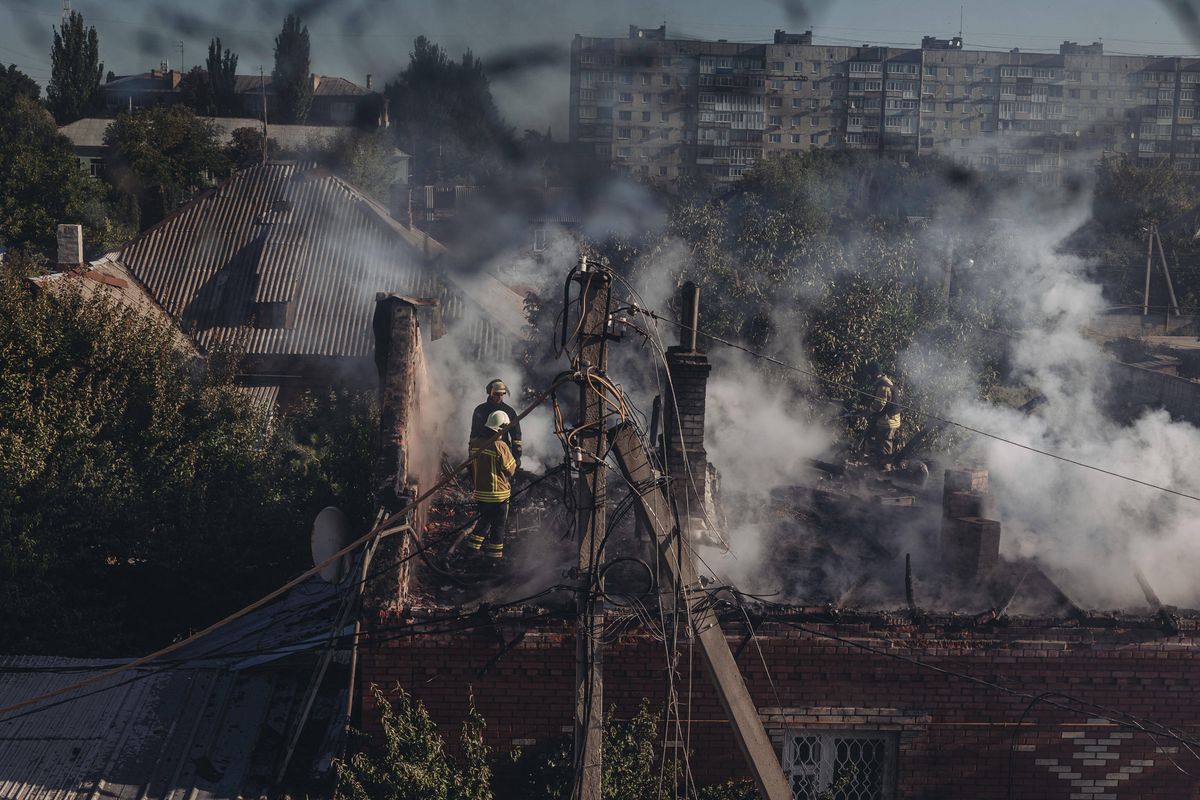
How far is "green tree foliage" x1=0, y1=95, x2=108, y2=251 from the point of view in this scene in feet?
124

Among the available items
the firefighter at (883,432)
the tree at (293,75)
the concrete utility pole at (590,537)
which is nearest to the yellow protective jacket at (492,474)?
the concrete utility pole at (590,537)

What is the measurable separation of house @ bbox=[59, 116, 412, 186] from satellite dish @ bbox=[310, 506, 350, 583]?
1608 inches

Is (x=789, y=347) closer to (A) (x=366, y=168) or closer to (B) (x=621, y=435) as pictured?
(B) (x=621, y=435)

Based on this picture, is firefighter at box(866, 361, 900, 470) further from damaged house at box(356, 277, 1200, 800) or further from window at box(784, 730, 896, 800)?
window at box(784, 730, 896, 800)

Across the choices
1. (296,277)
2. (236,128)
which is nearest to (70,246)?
(296,277)

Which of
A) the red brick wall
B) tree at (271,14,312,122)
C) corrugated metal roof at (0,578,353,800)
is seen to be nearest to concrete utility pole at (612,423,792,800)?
the red brick wall

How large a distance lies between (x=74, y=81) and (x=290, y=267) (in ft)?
136

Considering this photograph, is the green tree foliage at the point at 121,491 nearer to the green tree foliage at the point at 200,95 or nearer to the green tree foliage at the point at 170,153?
the green tree foliage at the point at 170,153

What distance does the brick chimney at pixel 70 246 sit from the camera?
20.8 m

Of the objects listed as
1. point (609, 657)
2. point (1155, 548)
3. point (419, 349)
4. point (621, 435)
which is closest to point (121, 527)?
point (419, 349)

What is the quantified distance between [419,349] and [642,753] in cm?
528

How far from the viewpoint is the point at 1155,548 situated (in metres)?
8.95

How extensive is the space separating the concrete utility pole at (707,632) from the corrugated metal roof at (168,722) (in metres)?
3.70

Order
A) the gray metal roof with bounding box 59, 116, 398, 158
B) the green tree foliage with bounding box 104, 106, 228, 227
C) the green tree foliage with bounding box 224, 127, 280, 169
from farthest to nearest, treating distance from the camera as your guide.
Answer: the gray metal roof with bounding box 59, 116, 398, 158 < the green tree foliage with bounding box 224, 127, 280, 169 < the green tree foliage with bounding box 104, 106, 228, 227
